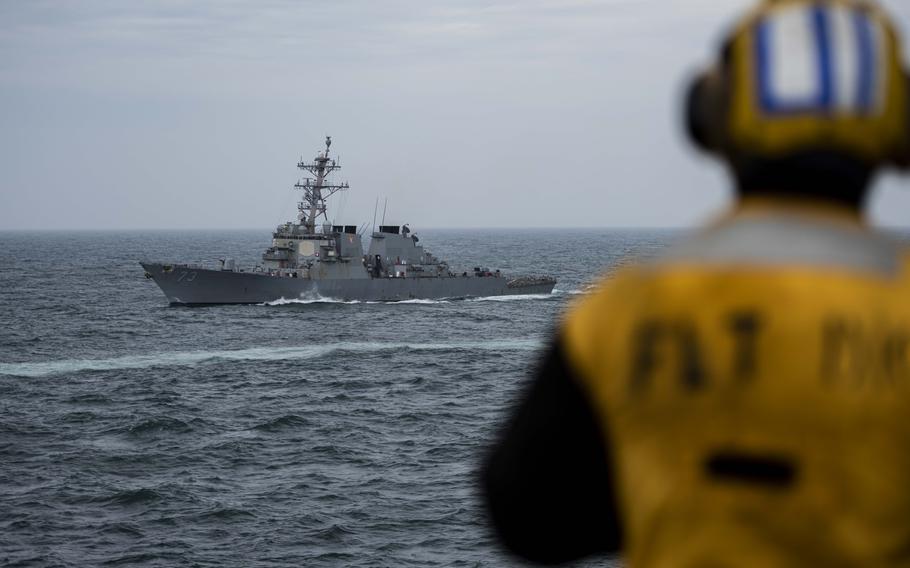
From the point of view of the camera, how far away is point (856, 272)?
1622mm

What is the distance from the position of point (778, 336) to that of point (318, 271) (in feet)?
207

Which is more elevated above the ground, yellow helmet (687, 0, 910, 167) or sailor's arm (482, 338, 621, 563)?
yellow helmet (687, 0, 910, 167)

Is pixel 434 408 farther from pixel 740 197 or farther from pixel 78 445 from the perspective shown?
pixel 740 197

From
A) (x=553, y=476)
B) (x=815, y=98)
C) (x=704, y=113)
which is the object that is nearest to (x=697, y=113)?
(x=704, y=113)

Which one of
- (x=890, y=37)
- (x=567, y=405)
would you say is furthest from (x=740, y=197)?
(x=567, y=405)

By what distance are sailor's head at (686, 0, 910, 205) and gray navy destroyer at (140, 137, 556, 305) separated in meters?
61.9

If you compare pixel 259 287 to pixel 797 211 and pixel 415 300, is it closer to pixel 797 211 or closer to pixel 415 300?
pixel 415 300

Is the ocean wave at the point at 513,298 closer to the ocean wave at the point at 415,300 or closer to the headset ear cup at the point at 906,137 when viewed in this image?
the ocean wave at the point at 415,300

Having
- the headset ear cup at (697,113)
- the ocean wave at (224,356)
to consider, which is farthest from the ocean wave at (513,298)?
the headset ear cup at (697,113)

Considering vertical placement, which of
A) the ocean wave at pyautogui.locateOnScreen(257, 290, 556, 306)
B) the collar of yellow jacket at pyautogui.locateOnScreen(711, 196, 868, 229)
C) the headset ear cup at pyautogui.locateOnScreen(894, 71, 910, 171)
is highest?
the headset ear cup at pyautogui.locateOnScreen(894, 71, 910, 171)

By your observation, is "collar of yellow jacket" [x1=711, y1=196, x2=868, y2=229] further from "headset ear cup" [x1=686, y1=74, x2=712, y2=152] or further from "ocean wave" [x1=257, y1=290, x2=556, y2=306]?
"ocean wave" [x1=257, y1=290, x2=556, y2=306]

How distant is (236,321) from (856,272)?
189ft

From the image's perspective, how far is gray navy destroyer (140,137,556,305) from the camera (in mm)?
63594

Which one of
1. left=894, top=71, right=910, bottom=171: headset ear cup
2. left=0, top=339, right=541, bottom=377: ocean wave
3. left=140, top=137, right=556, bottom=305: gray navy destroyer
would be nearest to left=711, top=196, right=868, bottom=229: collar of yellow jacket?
left=894, top=71, right=910, bottom=171: headset ear cup
